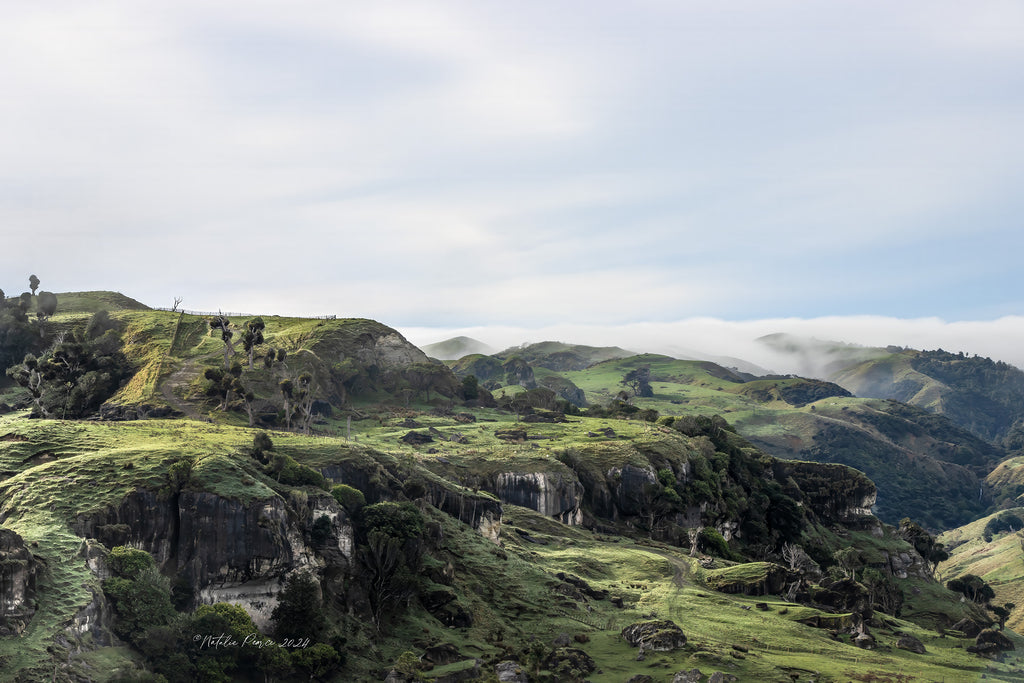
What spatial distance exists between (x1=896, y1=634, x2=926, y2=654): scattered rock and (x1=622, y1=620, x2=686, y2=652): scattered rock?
42.6 m

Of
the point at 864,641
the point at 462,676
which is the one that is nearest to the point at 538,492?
the point at 864,641

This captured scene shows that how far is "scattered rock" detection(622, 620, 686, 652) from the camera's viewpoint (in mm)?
106875

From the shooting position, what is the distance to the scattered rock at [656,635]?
351ft

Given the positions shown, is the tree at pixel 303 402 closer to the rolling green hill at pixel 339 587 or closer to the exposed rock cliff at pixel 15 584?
the rolling green hill at pixel 339 587

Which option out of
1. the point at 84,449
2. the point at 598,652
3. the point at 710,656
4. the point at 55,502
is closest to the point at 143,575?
the point at 55,502

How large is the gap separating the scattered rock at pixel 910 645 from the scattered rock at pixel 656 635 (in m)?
42.6

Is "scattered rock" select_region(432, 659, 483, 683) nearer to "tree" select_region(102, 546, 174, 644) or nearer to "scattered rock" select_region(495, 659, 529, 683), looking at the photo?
"scattered rock" select_region(495, 659, 529, 683)

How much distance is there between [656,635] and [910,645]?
49640 millimetres

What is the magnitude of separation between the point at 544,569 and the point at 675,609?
22.7m

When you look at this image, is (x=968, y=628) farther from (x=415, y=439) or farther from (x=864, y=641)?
(x=415, y=439)

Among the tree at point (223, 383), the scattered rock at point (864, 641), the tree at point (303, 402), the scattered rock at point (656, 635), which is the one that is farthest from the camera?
the tree at point (303, 402)

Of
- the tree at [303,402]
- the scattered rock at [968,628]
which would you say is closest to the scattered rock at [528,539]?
the tree at [303,402]

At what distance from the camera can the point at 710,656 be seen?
342ft

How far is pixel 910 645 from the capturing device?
12925cm
